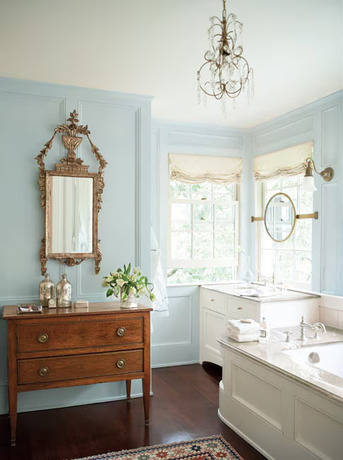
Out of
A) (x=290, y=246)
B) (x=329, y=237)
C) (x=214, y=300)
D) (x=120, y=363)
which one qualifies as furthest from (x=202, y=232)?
(x=120, y=363)

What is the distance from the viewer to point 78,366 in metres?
3.15

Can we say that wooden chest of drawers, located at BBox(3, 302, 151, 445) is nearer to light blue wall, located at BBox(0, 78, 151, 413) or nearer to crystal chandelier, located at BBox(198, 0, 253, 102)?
light blue wall, located at BBox(0, 78, 151, 413)

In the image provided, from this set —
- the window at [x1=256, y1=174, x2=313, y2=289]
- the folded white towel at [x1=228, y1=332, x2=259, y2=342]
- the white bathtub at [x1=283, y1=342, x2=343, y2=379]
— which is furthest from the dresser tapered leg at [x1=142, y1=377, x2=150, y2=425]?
the window at [x1=256, y1=174, x2=313, y2=289]

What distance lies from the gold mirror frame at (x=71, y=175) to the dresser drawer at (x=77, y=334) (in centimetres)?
65

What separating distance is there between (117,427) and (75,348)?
671 mm

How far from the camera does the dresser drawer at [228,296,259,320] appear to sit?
3865 mm

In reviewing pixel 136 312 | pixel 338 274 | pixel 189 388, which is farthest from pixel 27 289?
pixel 338 274

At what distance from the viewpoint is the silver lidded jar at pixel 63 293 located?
3.36m

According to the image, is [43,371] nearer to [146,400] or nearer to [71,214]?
[146,400]

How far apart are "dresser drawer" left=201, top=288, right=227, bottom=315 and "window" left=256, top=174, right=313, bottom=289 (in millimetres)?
592

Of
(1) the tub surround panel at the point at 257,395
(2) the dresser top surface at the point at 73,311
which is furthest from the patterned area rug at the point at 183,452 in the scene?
(2) the dresser top surface at the point at 73,311

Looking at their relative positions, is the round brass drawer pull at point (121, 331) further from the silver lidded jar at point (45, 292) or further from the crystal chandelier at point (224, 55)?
the crystal chandelier at point (224, 55)

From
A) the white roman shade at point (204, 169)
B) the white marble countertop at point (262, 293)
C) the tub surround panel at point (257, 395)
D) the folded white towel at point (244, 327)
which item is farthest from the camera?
the white roman shade at point (204, 169)

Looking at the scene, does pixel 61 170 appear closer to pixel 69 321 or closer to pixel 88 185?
pixel 88 185
